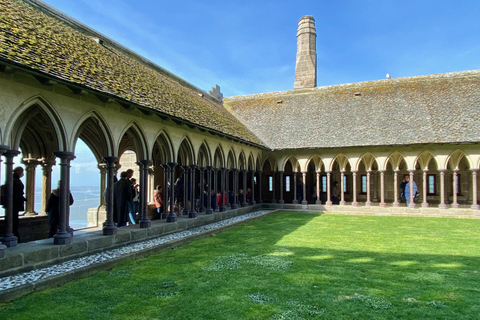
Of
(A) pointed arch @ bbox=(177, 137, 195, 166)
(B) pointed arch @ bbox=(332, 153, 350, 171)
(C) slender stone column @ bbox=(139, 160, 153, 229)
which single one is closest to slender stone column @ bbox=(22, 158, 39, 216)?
(C) slender stone column @ bbox=(139, 160, 153, 229)

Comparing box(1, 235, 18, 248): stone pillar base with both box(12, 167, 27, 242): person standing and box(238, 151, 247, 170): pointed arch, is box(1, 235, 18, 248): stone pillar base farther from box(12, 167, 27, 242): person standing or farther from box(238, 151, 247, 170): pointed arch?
box(238, 151, 247, 170): pointed arch

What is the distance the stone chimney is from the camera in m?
26.2

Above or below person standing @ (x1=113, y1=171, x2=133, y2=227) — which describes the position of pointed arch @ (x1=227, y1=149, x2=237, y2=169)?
above

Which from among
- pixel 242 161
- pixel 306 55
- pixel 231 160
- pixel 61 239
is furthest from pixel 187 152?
pixel 306 55

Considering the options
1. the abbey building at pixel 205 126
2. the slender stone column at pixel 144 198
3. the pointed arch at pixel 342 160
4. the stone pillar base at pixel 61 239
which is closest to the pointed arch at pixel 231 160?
the abbey building at pixel 205 126

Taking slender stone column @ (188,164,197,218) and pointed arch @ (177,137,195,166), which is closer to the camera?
slender stone column @ (188,164,197,218)

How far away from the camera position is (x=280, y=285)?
532 centimetres

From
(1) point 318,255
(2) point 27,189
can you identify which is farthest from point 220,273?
(2) point 27,189

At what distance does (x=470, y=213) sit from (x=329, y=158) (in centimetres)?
632

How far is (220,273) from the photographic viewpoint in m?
6.02

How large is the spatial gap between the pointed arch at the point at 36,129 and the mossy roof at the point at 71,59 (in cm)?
73

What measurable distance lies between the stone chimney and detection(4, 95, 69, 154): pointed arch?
18.4m

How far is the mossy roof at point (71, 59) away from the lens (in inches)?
258

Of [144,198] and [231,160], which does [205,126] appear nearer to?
[144,198]
